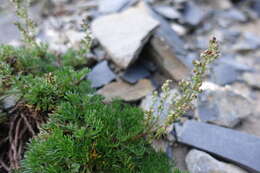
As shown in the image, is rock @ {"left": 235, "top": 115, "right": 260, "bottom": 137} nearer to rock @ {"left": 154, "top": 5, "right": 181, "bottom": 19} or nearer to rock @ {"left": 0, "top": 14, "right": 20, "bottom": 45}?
rock @ {"left": 154, "top": 5, "right": 181, "bottom": 19}

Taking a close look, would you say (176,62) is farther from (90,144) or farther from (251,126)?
(90,144)

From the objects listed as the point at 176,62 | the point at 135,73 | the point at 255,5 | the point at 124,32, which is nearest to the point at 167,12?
the point at 124,32

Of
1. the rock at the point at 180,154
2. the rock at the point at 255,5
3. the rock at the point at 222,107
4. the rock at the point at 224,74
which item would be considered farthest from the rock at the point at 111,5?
the rock at the point at 255,5

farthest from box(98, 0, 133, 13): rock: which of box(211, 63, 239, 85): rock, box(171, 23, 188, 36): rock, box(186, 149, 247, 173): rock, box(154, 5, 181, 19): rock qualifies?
box(186, 149, 247, 173): rock

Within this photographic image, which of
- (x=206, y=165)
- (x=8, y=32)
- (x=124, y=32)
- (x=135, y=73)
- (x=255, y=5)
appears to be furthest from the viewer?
(x=255, y=5)

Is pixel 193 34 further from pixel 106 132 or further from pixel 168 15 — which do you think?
pixel 106 132
